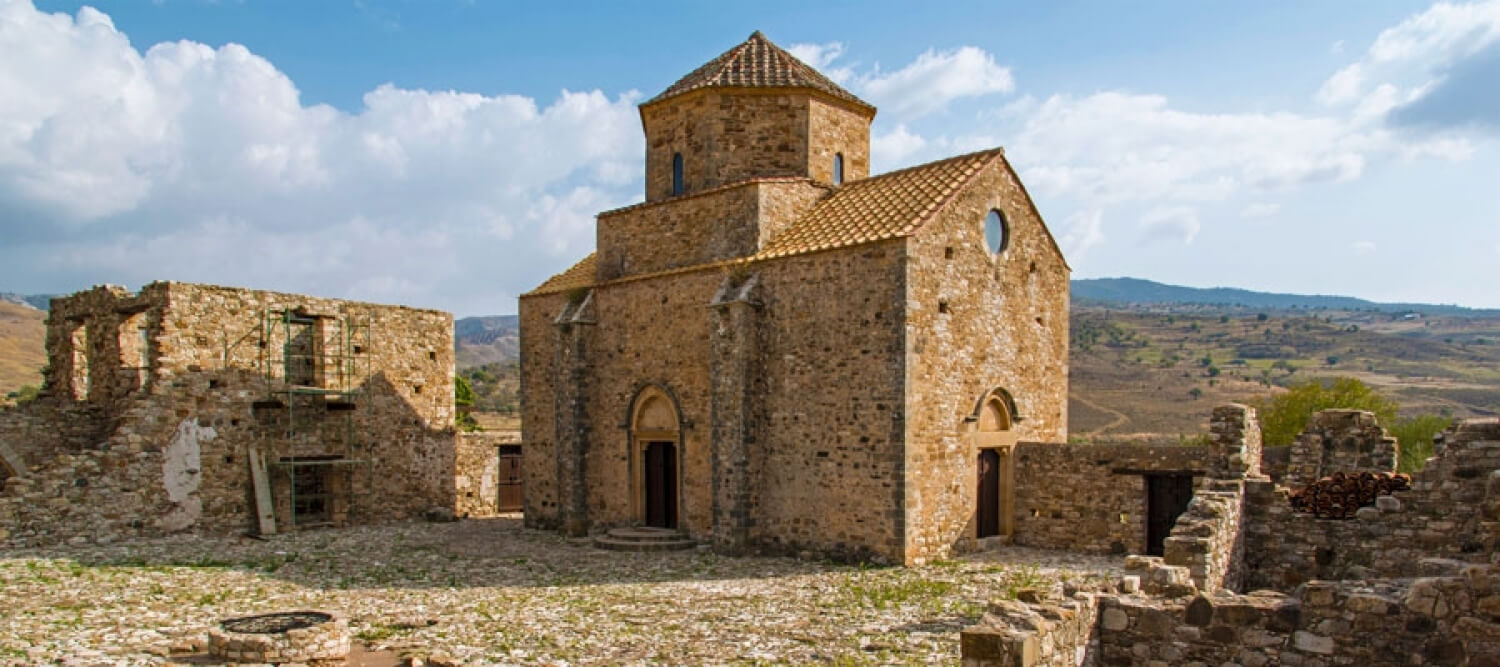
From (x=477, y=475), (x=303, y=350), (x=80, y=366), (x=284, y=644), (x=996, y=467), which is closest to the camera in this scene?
(x=284, y=644)

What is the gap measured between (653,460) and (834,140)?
310 inches

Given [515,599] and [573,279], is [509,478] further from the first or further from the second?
[515,599]

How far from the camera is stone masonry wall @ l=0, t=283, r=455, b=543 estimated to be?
723 inches

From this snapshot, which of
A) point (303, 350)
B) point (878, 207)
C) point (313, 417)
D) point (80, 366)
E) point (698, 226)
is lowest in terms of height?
point (313, 417)

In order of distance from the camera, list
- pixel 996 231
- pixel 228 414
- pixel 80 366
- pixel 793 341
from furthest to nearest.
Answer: pixel 80 366
pixel 228 414
pixel 996 231
pixel 793 341

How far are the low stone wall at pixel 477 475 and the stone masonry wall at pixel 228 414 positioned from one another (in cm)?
80

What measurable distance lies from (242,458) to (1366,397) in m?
32.9

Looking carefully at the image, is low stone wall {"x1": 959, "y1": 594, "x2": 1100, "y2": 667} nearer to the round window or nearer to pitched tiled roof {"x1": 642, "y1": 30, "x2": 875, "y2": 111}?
the round window

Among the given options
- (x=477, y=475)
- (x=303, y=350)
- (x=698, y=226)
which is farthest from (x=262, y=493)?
(x=698, y=226)

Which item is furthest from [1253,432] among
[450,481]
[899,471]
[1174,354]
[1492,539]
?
[1174,354]

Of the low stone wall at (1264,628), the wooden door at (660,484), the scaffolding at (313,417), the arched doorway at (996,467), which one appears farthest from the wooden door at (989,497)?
the scaffolding at (313,417)

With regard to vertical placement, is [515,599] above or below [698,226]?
below

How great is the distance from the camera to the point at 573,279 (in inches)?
899

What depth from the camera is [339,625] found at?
34.1 feet
